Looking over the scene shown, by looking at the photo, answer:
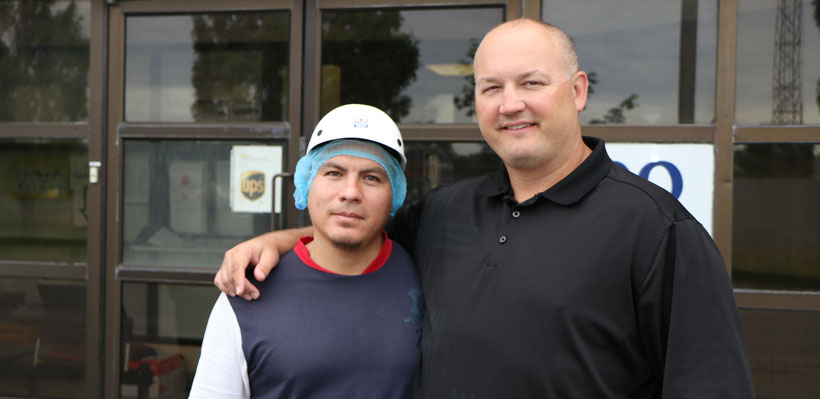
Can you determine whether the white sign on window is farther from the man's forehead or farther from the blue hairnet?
the man's forehead

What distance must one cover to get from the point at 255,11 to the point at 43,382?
257cm

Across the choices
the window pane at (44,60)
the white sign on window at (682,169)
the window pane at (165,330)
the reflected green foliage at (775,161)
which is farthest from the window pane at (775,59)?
the window pane at (44,60)

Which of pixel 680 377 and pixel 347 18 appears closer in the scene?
pixel 680 377

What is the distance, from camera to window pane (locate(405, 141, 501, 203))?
3506 millimetres

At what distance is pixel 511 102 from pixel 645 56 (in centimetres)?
200

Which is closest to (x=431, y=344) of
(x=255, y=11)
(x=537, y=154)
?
(x=537, y=154)

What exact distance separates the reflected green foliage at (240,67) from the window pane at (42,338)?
4.49ft

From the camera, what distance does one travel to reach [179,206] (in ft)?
12.3

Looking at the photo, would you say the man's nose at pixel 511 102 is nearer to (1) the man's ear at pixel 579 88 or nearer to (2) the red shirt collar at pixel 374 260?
(1) the man's ear at pixel 579 88

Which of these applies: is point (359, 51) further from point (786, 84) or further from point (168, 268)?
point (786, 84)

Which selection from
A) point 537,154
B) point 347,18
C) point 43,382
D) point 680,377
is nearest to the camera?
point 680,377

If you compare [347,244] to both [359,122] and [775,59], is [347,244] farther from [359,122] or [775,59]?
[775,59]

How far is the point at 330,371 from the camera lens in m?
1.83

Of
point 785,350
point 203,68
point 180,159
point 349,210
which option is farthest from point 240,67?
point 785,350
